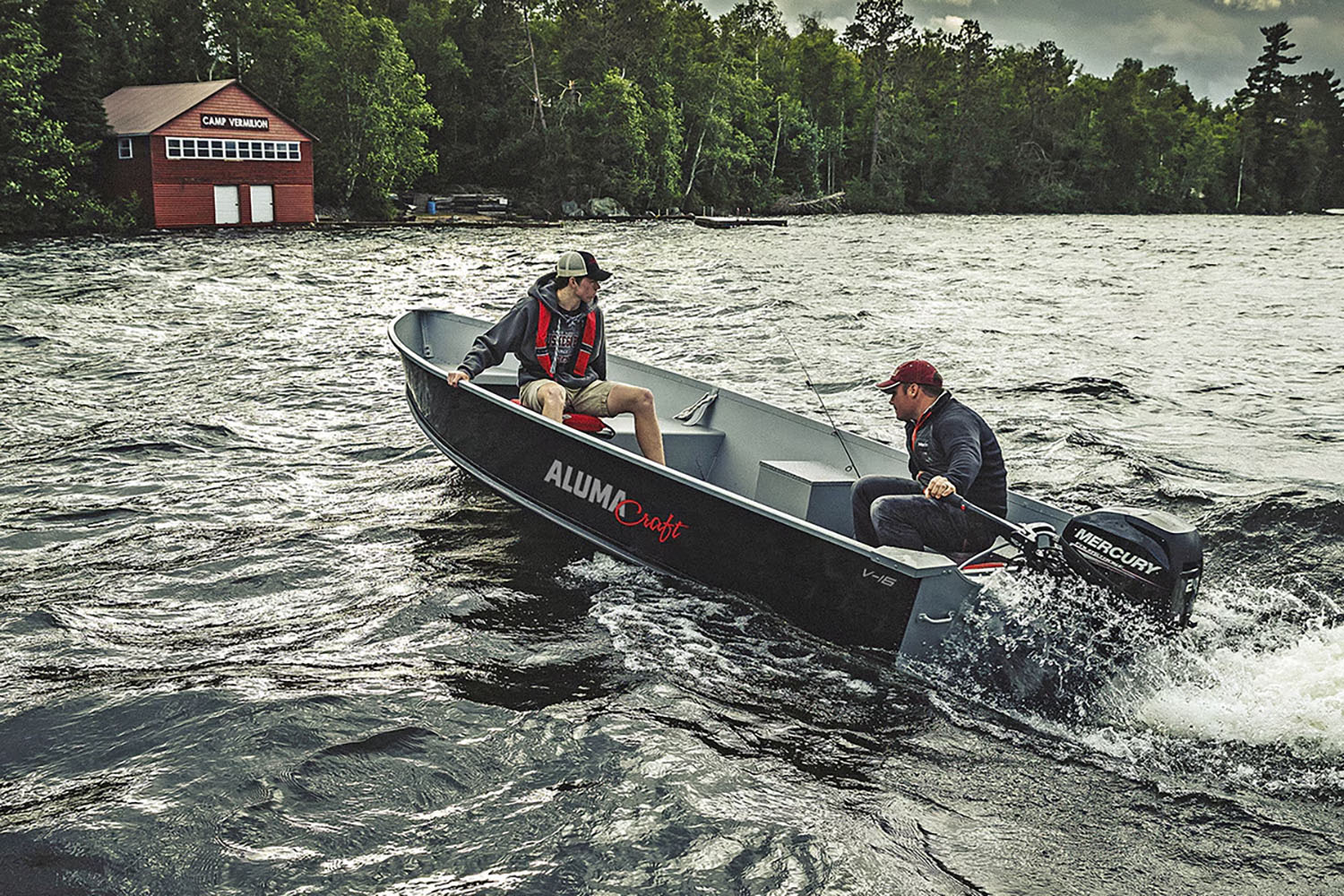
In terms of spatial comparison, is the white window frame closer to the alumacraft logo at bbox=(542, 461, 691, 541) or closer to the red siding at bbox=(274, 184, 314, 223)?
the red siding at bbox=(274, 184, 314, 223)

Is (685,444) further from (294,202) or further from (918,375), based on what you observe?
(294,202)

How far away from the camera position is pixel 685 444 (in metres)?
7.84

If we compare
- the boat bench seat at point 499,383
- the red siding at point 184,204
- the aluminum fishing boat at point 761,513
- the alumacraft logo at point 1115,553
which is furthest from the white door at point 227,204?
the alumacraft logo at point 1115,553

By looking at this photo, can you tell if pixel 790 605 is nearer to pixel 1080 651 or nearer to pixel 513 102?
pixel 1080 651

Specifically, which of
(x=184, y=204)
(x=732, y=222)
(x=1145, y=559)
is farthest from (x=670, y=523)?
(x=732, y=222)

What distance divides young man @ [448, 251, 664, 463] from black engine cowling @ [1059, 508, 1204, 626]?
2.85m

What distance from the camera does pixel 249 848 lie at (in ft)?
13.6

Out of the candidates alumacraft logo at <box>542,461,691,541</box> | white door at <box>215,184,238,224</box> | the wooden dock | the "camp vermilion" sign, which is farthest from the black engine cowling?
the wooden dock

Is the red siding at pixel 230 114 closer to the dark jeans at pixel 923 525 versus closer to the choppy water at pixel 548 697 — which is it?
the choppy water at pixel 548 697

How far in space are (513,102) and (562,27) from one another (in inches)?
358

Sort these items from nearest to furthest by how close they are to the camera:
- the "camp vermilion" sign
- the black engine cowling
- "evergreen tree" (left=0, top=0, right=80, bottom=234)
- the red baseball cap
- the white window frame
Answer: the black engine cowling, the red baseball cap, "evergreen tree" (left=0, top=0, right=80, bottom=234), the white window frame, the "camp vermilion" sign

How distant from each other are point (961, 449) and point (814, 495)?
1.36m

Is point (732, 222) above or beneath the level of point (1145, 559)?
above

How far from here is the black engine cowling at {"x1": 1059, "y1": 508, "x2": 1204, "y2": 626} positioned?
16.5 feet
